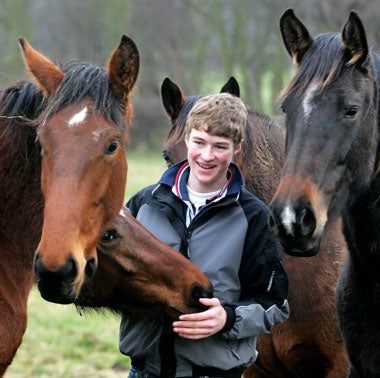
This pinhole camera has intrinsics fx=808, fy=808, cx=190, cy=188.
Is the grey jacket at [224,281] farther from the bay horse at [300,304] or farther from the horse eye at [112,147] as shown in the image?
the bay horse at [300,304]

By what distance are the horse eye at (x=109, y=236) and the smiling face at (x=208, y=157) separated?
0.49m

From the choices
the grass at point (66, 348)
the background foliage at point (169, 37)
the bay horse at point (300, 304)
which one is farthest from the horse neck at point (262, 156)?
the background foliage at point (169, 37)

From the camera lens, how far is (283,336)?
4.84m

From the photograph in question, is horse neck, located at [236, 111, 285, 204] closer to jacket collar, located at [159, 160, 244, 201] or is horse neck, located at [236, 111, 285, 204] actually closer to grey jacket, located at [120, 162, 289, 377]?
jacket collar, located at [159, 160, 244, 201]

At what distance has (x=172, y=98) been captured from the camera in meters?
5.24

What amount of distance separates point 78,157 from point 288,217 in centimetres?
91

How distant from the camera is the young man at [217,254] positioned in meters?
3.79

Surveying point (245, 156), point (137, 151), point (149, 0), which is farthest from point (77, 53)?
point (245, 156)

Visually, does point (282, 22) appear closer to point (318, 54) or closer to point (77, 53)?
point (318, 54)

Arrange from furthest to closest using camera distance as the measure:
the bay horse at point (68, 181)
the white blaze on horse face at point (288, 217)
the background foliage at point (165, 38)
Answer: the background foliage at point (165, 38)
the bay horse at point (68, 181)
the white blaze on horse face at point (288, 217)

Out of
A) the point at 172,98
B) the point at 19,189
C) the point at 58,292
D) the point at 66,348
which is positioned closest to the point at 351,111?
the point at 58,292

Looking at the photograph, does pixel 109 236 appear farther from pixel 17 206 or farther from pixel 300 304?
pixel 300 304

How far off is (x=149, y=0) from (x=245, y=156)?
86.2 ft

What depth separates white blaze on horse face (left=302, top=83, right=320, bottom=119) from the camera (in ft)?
11.9
